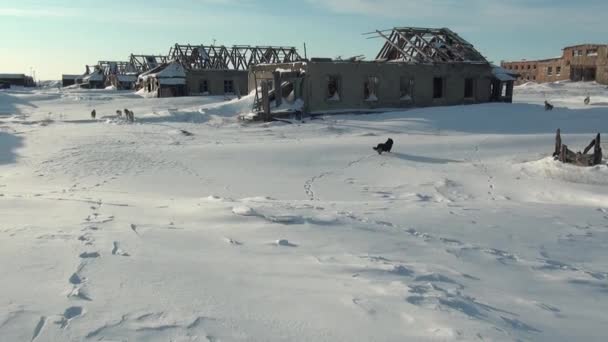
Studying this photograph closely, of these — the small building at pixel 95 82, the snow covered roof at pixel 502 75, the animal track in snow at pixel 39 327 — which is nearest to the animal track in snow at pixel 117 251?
the animal track in snow at pixel 39 327

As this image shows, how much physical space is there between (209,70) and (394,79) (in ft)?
70.5

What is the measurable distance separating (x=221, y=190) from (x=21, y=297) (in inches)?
258

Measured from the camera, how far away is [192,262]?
4789 millimetres

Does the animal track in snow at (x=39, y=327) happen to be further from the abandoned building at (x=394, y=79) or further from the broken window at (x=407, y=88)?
the broken window at (x=407, y=88)

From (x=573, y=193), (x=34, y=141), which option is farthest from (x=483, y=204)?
(x=34, y=141)

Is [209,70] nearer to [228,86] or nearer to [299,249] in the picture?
[228,86]

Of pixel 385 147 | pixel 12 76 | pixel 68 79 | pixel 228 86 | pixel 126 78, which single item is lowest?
pixel 385 147

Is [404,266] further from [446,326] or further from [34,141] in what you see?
[34,141]

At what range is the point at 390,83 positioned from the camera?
25312mm

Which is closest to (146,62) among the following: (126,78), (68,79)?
(126,78)

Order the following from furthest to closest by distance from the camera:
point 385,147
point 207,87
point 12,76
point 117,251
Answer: point 12,76
point 207,87
point 385,147
point 117,251

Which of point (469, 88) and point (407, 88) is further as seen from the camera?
point (469, 88)

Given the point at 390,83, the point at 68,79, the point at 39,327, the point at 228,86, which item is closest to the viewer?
the point at 39,327

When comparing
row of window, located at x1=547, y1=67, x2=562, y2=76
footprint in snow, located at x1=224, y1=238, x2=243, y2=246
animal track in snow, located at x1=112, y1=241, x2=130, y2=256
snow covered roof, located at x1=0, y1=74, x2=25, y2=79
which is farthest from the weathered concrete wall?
snow covered roof, located at x1=0, y1=74, x2=25, y2=79
